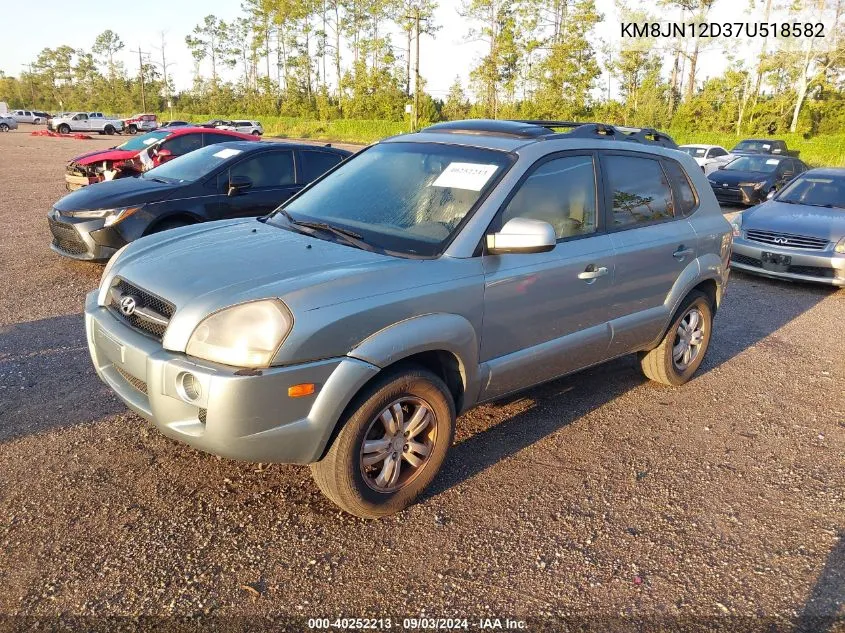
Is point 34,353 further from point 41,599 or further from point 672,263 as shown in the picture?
point 672,263

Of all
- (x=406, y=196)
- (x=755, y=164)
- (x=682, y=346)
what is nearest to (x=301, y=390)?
(x=406, y=196)

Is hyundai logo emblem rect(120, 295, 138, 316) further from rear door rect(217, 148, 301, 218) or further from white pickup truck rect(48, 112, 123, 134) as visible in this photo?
white pickup truck rect(48, 112, 123, 134)

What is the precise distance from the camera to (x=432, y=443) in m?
3.30

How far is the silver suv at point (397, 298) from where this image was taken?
274cm

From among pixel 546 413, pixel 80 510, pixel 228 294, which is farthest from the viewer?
pixel 546 413

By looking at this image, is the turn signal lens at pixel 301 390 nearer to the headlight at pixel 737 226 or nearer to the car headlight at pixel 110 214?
the car headlight at pixel 110 214

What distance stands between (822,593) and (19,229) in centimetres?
1107

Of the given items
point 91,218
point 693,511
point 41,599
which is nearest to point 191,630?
point 41,599

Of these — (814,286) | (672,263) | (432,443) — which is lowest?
(814,286)

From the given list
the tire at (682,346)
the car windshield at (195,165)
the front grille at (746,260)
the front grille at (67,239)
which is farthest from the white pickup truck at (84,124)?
the tire at (682,346)

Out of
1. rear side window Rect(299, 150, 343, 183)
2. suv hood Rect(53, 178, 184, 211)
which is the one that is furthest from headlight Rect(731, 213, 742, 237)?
suv hood Rect(53, 178, 184, 211)

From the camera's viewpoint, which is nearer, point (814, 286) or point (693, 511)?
point (693, 511)

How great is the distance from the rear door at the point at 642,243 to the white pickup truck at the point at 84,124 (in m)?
54.6

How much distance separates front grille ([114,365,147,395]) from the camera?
2994mm
